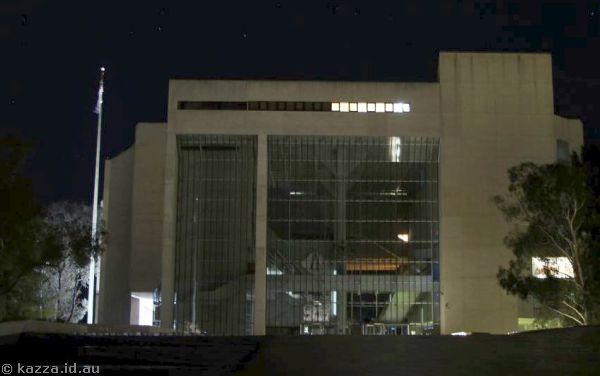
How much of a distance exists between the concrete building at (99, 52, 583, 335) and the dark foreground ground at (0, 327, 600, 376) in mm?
34156

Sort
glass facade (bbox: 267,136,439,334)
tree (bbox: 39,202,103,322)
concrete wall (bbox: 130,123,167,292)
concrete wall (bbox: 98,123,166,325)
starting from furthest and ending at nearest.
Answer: concrete wall (bbox: 98,123,166,325), concrete wall (bbox: 130,123,167,292), glass facade (bbox: 267,136,439,334), tree (bbox: 39,202,103,322)

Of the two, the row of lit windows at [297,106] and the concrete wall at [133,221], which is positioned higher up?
the row of lit windows at [297,106]

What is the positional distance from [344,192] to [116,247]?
18.8 meters

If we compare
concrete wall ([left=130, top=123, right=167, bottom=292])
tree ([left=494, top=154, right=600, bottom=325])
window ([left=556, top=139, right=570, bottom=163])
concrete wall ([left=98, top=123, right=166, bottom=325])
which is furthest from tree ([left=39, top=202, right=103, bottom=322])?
window ([left=556, top=139, right=570, bottom=163])

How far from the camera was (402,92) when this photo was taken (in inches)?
2490

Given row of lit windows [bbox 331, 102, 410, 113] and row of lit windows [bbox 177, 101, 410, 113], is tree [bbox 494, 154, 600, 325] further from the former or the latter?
row of lit windows [bbox 177, 101, 410, 113]

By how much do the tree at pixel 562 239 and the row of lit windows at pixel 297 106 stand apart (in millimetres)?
18617

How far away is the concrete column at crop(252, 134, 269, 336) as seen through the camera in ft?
198

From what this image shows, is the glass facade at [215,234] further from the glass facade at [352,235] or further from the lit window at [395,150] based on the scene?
the lit window at [395,150]

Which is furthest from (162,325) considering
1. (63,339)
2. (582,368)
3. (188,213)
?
(582,368)

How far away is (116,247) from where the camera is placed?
68938mm

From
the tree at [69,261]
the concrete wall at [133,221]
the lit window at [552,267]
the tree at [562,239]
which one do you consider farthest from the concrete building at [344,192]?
the tree at [562,239]

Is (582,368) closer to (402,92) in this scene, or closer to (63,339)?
(63,339)

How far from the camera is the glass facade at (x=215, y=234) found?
60.8m
